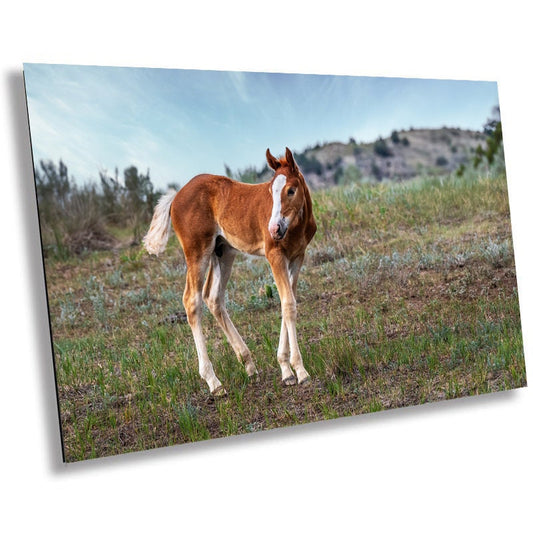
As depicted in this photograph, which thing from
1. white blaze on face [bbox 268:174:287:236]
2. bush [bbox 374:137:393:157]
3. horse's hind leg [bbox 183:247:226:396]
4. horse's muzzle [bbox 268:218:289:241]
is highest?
bush [bbox 374:137:393:157]

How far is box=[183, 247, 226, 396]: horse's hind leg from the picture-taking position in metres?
3.18

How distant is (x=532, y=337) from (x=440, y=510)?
1069 mm

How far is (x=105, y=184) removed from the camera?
9.98ft

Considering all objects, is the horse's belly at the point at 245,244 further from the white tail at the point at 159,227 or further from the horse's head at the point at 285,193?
the white tail at the point at 159,227

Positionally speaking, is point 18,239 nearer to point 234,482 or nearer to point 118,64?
point 118,64

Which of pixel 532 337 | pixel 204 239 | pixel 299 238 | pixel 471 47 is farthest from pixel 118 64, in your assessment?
pixel 532 337

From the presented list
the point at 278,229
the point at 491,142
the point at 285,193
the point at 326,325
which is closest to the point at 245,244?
the point at 278,229

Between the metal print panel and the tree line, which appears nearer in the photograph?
the tree line

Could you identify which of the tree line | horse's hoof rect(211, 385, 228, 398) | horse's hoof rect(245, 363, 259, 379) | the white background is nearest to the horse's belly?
the tree line

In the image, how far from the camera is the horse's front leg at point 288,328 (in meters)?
3.29

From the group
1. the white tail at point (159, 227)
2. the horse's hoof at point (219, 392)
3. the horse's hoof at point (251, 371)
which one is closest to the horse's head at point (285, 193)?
the white tail at point (159, 227)

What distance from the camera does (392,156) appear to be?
3.62 m

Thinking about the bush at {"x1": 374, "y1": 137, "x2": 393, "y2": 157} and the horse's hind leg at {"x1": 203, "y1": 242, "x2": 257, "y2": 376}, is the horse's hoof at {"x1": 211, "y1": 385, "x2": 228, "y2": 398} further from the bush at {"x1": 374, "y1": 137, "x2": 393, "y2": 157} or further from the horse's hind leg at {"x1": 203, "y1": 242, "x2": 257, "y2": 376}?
the bush at {"x1": 374, "y1": 137, "x2": 393, "y2": 157}

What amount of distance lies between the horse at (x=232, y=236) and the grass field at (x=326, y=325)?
0.05 m
